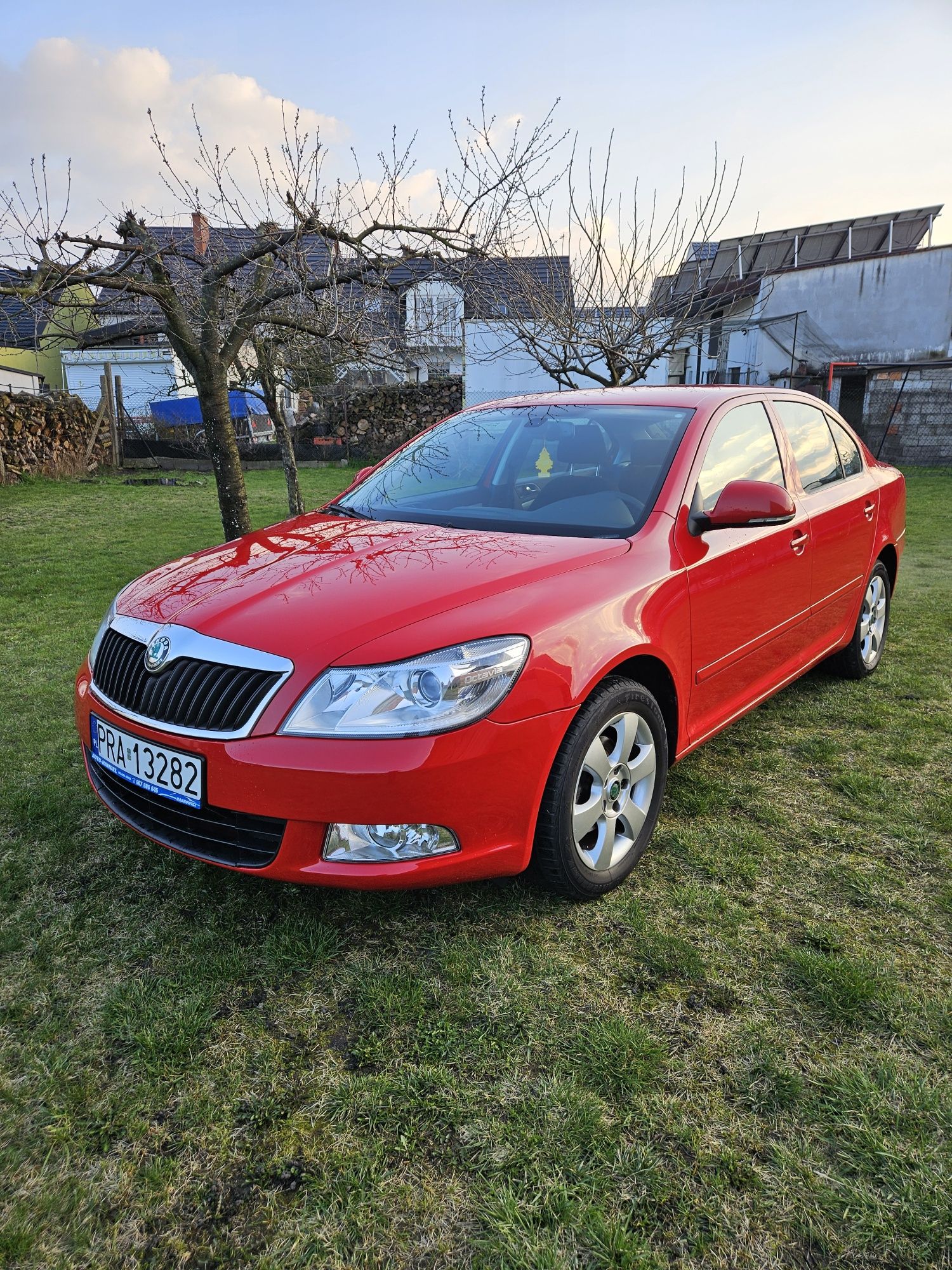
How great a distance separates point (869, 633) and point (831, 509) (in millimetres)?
1106

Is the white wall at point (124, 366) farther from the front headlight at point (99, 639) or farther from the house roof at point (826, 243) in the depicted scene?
the front headlight at point (99, 639)

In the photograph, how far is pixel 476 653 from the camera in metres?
2.12

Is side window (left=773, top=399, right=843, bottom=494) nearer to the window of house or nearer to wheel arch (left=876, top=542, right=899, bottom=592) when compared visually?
wheel arch (left=876, top=542, right=899, bottom=592)

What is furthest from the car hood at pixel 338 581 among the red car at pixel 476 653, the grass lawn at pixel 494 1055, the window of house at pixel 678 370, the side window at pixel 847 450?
the window of house at pixel 678 370

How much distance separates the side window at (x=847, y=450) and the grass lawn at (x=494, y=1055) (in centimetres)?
178

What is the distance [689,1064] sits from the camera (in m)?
1.89

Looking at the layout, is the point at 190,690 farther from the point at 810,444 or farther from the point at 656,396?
the point at 810,444

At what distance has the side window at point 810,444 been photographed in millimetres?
3717

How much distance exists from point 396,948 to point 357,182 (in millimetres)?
5023

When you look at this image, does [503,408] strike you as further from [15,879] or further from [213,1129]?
[213,1129]

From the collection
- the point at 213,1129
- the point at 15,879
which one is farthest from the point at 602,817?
the point at 15,879

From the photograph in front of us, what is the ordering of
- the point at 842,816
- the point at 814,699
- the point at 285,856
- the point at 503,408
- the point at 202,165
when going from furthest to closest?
the point at 202,165 → the point at 814,699 → the point at 503,408 → the point at 842,816 → the point at 285,856

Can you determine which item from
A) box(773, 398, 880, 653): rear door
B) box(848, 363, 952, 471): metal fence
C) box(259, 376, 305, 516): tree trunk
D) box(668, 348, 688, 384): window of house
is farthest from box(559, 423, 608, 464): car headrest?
box(668, 348, 688, 384): window of house

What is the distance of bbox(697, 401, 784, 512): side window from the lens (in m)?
3.03
